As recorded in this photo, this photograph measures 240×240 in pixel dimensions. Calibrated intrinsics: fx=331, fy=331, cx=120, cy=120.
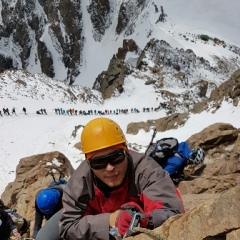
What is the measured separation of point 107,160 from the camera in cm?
352

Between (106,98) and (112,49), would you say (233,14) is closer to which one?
(112,49)

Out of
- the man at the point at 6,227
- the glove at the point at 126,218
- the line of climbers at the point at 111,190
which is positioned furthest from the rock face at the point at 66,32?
the glove at the point at 126,218

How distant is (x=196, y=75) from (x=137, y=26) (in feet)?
113

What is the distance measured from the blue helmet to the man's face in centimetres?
243

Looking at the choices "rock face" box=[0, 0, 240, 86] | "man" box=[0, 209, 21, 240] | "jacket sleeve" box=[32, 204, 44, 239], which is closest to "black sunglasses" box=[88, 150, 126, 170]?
"jacket sleeve" box=[32, 204, 44, 239]

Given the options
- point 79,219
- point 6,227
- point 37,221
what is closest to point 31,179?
point 6,227

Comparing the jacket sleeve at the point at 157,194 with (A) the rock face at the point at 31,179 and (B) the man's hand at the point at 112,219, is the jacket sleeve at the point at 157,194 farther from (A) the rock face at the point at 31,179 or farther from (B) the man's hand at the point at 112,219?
(A) the rock face at the point at 31,179

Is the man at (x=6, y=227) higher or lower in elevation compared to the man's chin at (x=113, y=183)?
higher

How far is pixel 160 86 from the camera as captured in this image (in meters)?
65.1

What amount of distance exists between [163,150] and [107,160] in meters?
3.86

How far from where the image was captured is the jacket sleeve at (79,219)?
3404 millimetres

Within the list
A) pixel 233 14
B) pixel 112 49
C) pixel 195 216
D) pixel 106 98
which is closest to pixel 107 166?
pixel 195 216

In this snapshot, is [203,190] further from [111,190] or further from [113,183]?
[113,183]

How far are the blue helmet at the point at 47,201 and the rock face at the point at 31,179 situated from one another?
12.5ft
